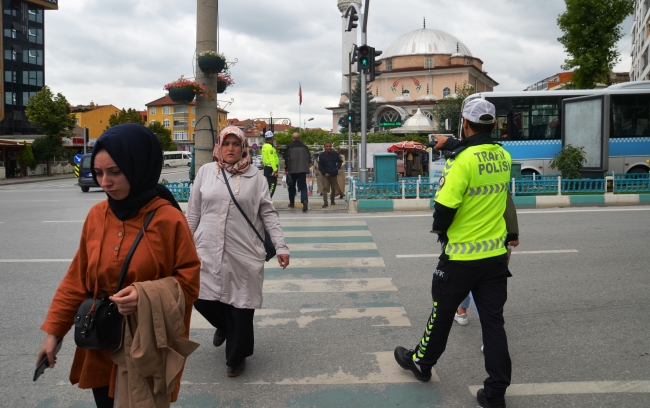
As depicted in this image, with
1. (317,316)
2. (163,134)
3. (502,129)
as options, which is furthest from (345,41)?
(317,316)

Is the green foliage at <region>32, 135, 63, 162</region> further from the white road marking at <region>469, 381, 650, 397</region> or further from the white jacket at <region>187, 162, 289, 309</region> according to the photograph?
the white road marking at <region>469, 381, 650, 397</region>

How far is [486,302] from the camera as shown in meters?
3.69

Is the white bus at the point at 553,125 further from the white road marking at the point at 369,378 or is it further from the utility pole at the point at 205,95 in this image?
the white road marking at the point at 369,378

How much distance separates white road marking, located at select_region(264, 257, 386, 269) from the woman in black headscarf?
5329 mm

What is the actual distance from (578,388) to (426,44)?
7357 centimetres

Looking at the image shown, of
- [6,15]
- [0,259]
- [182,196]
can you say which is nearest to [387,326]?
[0,259]

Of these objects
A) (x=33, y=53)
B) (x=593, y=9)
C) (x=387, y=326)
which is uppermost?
(x=33, y=53)

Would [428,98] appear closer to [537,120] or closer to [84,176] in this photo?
[537,120]

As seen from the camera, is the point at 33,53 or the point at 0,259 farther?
the point at 33,53

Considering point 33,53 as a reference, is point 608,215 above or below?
below

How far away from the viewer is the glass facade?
2197 inches

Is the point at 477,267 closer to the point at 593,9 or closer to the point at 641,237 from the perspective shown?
the point at 641,237

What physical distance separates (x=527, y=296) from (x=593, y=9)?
1036 inches

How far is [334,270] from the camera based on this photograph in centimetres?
761
